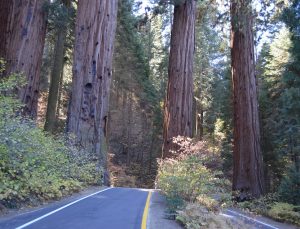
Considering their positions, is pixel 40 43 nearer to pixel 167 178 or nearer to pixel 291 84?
pixel 167 178

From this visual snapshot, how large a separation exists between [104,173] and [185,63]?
19.1ft

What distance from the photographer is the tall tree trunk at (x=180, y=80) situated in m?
16.7

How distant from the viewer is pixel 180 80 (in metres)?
17.1

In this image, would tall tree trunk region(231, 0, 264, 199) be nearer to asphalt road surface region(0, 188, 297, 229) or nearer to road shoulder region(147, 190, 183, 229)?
road shoulder region(147, 190, 183, 229)

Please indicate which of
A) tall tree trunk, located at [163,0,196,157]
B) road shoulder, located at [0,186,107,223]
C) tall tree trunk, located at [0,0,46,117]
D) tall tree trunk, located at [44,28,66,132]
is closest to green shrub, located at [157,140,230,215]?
road shoulder, located at [0,186,107,223]

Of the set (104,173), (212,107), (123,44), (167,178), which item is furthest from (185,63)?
(212,107)

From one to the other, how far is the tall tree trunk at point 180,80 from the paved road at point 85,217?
6085mm

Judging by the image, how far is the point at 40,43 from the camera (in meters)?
17.4

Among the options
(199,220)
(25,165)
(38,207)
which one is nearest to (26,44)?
(25,165)

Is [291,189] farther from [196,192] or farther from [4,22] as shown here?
[4,22]

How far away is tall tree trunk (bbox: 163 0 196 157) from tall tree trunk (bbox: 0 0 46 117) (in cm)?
573

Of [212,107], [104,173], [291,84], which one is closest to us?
[104,173]

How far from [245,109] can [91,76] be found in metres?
7.65

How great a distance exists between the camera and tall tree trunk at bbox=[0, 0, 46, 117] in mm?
16297
